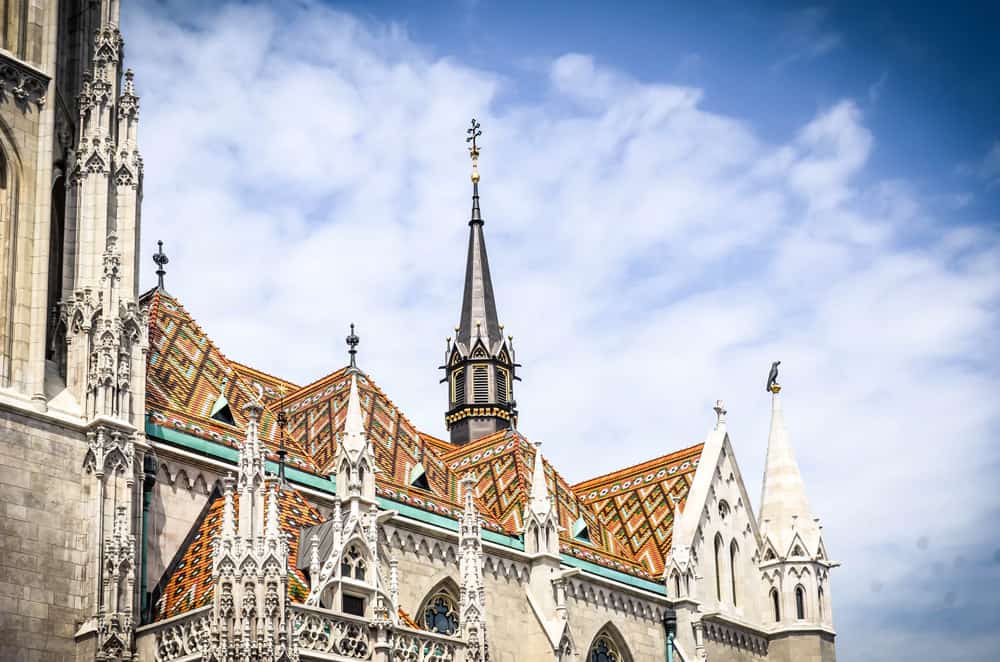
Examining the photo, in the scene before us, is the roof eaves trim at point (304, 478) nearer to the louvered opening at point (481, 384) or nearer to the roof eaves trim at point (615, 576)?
the roof eaves trim at point (615, 576)

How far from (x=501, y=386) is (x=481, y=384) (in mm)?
582

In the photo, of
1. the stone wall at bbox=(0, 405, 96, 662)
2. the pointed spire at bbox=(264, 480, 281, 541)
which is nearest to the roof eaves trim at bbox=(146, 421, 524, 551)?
the stone wall at bbox=(0, 405, 96, 662)

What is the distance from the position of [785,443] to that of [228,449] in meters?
18.5

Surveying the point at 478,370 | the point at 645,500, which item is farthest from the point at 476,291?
the point at 645,500

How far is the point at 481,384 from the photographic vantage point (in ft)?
149

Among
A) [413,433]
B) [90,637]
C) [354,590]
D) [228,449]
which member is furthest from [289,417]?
[90,637]

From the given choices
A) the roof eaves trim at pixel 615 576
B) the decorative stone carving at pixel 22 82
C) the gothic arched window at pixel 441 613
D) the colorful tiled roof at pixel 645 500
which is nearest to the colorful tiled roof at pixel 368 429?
the gothic arched window at pixel 441 613

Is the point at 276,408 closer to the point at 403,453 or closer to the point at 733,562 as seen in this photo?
the point at 403,453

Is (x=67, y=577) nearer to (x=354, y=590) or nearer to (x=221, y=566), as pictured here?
(x=221, y=566)

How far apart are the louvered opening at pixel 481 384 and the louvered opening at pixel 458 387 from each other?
1.17ft

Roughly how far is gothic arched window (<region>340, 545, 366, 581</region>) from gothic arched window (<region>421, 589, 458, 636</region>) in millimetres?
4277

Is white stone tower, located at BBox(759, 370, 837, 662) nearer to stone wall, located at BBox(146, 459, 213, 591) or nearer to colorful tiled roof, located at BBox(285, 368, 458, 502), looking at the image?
colorful tiled roof, located at BBox(285, 368, 458, 502)

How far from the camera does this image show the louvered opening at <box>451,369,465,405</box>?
45.6 meters

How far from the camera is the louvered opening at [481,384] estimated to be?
45312 mm
